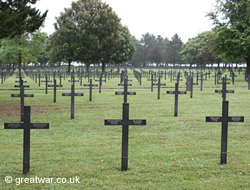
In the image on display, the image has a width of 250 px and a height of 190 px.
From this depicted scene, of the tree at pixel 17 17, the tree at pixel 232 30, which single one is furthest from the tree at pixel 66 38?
the tree at pixel 17 17

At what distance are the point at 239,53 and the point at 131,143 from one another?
39401 mm

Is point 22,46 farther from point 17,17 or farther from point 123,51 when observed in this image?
point 17,17

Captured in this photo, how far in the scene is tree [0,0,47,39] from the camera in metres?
14.2

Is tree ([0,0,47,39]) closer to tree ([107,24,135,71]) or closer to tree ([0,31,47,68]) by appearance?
tree ([0,31,47,68])

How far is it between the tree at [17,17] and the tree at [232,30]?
3102 centimetres

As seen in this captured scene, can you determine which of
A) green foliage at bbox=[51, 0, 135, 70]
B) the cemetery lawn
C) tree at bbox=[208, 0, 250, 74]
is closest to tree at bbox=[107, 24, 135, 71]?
green foliage at bbox=[51, 0, 135, 70]

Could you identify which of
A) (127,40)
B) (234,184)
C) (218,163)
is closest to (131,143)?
(218,163)

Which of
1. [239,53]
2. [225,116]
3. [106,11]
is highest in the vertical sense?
[106,11]

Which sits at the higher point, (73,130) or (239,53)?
(239,53)

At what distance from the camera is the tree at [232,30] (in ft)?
146

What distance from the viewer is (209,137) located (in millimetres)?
10312

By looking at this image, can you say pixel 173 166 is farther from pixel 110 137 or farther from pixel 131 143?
pixel 110 137

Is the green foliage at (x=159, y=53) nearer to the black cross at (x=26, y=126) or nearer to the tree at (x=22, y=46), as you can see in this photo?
the tree at (x=22, y=46)

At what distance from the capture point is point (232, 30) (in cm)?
4525
